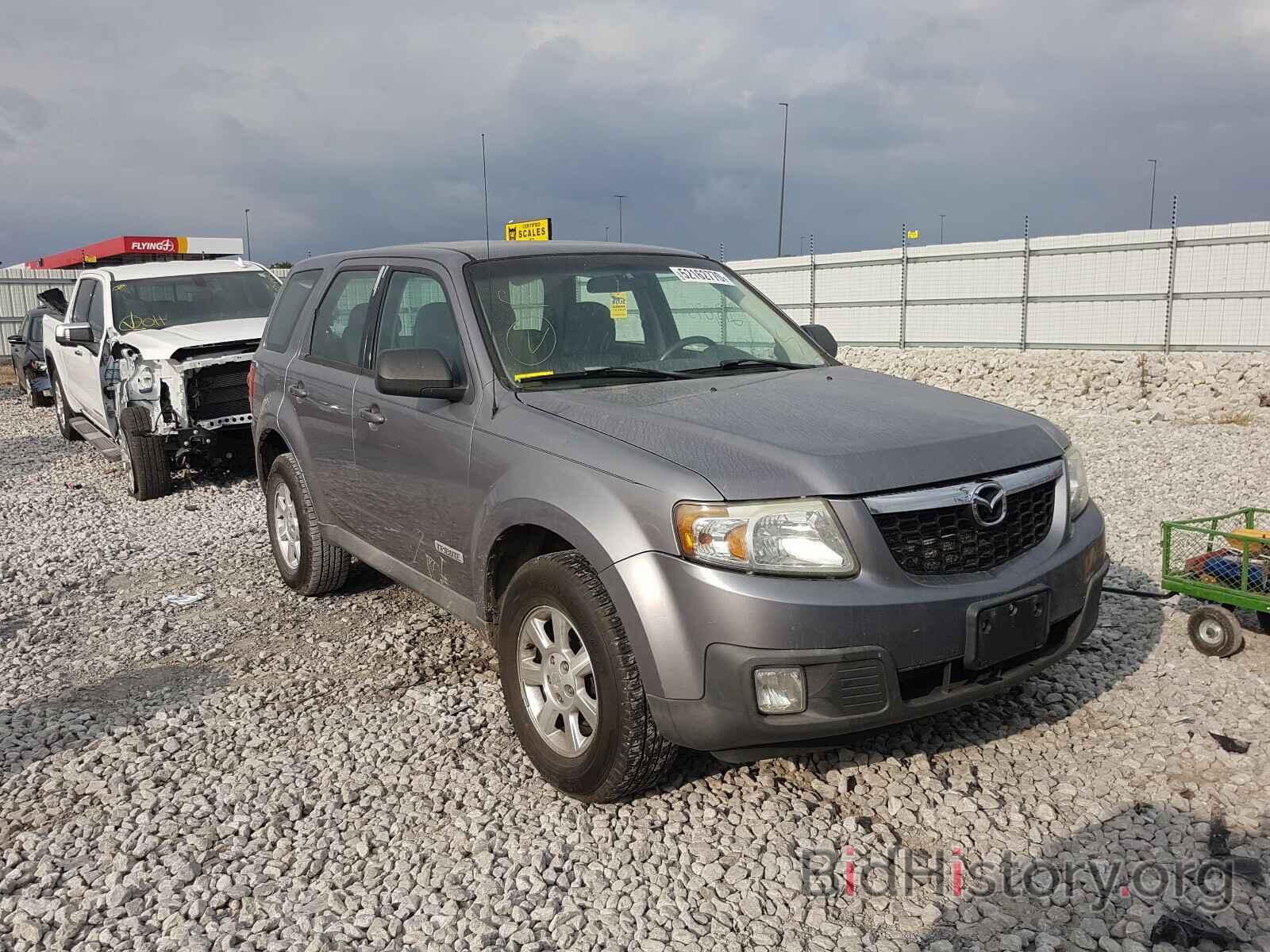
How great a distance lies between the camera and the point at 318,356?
5.15 metres

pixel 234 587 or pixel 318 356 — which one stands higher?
pixel 318 356

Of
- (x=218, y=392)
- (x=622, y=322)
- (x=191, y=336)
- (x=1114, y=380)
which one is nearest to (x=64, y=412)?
(x=191, y=336)

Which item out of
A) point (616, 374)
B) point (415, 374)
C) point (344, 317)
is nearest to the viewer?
point (415, 374)

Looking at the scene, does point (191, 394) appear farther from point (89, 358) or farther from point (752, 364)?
point (752, 364)

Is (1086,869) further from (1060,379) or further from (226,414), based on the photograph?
(1060,379)

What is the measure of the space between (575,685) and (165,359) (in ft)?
22.1

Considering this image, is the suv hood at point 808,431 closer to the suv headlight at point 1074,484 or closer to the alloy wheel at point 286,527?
the suv headlight at point 1074,484

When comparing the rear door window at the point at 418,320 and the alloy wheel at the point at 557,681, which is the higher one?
the rear door window at the point at 418,320

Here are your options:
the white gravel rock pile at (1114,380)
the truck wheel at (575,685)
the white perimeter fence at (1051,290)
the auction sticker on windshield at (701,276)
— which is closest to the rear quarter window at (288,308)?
the auction sticker on windshield at (701,276)

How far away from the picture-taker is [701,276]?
15.5 ft

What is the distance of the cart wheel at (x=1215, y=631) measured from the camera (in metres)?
4.44

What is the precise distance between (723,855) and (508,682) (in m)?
0.99

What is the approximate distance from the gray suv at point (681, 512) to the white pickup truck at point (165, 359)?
457 centimetres

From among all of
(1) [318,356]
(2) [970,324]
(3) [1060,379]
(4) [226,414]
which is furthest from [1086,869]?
(2) [970,324]
